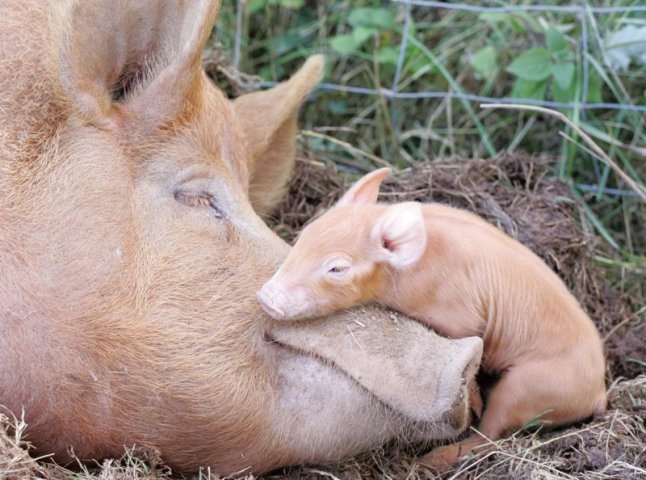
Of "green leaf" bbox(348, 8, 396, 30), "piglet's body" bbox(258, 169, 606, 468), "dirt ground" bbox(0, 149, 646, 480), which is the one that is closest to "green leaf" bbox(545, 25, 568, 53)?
"dirt ground" bbox(0, 149, 646, 480)

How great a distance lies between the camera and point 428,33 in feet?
17.7

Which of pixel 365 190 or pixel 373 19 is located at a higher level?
pixel 373 19

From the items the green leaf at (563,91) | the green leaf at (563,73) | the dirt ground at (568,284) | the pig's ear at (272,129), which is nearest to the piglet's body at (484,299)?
the dirt ground at (568,284)

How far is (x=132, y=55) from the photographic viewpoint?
294 centimetres

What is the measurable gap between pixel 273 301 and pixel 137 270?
39cm

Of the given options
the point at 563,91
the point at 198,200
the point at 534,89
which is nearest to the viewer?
the point at 198,200

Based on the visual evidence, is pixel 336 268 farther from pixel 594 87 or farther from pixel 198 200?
pixel 594 87

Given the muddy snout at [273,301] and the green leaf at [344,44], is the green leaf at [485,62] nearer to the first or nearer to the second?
the green leaf at [344,44]

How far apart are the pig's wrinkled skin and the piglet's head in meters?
0.10

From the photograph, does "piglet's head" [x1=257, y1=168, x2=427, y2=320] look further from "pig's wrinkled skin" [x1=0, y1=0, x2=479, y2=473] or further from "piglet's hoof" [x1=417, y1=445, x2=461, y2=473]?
"piglet's hoof" [x1=417, y1=445, x2=461, y2=473]

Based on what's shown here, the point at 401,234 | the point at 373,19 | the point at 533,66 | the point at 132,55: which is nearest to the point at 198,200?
the point at 132,55

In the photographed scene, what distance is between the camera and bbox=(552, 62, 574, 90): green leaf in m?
4.24

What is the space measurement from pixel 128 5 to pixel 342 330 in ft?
3.72

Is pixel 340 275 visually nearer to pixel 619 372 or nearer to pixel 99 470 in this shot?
pixel 99 470
